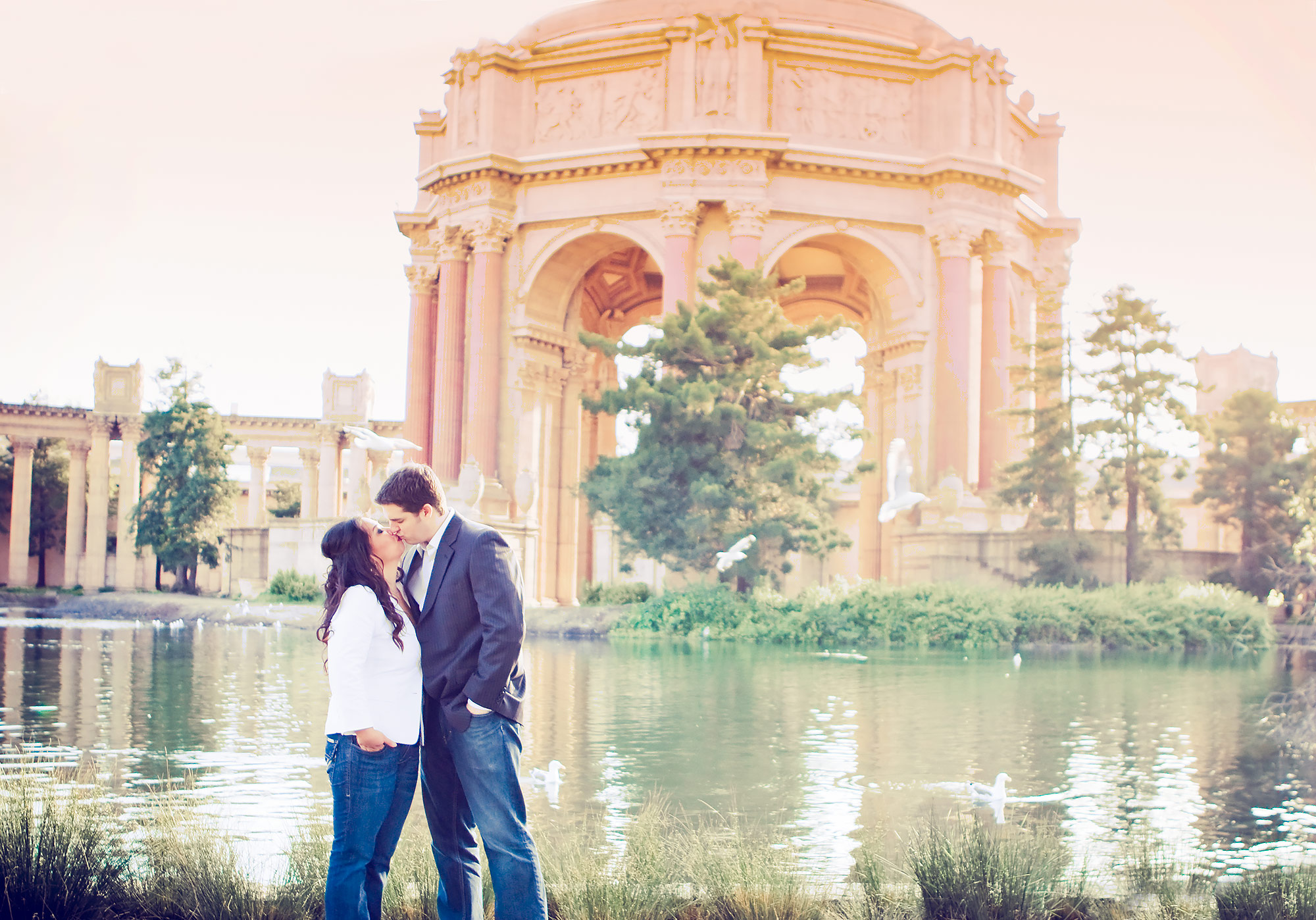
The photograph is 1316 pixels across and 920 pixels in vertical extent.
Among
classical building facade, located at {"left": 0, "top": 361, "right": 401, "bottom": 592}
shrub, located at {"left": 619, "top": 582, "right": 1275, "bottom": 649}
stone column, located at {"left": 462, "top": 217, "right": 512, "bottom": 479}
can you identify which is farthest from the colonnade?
classical building facade, located at {"left": 0, "top": 361, "right": 401, "bottom": 592}

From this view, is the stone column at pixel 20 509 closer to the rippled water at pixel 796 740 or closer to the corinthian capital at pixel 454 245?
the corinthian capital at pixel 454 245

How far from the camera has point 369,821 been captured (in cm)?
454

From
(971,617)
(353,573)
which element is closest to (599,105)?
(971,617)

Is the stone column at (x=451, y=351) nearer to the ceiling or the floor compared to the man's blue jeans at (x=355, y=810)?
nearer to the ceiling

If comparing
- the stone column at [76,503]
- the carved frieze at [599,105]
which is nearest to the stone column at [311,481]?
the stone column at [76,503]

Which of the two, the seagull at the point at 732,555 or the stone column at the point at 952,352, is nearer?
the seagull at the point at 732,555

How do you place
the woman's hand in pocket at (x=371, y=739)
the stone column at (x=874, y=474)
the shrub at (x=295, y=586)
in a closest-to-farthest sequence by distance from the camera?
the woman's hand in pocket at (x=371, y=739)
the shrub at (x=295, y=586)
the stone column at (x=874, y=474)

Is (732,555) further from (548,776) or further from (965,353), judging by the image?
(548,776)

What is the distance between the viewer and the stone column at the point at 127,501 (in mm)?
54719

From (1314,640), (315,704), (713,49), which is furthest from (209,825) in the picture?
(713,49)

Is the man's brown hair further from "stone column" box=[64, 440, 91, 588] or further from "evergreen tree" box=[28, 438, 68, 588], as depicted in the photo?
"evergreen tree" box=[28, 438, 68, 588]

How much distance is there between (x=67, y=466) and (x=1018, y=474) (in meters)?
49.8

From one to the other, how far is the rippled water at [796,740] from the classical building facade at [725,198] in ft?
61.6

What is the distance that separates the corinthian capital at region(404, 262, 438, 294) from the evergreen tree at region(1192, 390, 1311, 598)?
2654cm
